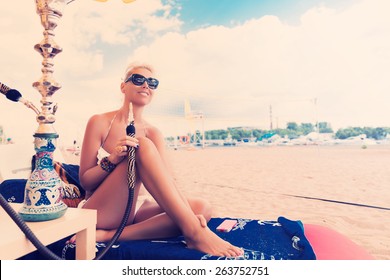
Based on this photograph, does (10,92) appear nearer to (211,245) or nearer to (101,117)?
(101,117)

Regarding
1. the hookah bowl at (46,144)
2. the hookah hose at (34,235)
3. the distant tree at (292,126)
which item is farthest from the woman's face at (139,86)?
the distant tree at (292,126)

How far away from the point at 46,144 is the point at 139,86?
2.00ft

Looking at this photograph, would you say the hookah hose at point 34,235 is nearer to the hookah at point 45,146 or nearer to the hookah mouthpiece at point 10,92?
the hookah at point 45,146

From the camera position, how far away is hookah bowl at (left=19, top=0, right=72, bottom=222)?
0.82 metres

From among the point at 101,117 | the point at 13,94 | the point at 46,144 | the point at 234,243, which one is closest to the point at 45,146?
the point at 46,144

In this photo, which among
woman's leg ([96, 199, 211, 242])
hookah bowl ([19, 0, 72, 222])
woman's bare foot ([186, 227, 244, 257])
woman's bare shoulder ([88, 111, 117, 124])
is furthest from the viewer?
woman's bare shoulder ([88, 111, 117, 124])

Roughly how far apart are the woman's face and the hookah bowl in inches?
18.0

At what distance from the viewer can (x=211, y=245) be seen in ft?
3.54

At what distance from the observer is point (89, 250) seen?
926 millimetres

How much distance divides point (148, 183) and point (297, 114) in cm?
2186

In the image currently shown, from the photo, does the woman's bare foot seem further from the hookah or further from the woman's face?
the woman's face

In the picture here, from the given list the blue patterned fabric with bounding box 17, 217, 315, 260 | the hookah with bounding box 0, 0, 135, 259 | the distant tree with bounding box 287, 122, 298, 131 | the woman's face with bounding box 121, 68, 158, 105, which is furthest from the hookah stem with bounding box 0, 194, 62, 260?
the distant tree with bounding box 287, 122, 298, 131

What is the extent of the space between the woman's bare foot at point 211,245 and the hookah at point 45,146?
34 cm

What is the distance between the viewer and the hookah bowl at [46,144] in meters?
0.82
